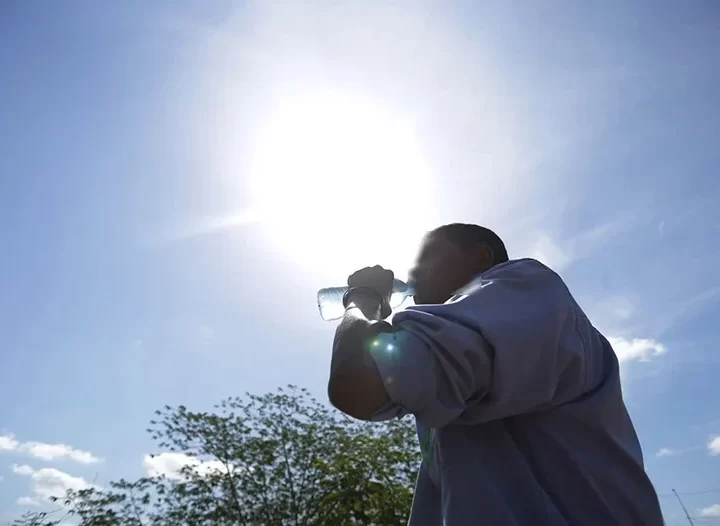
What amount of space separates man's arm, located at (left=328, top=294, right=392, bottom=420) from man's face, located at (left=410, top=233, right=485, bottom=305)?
45 cm

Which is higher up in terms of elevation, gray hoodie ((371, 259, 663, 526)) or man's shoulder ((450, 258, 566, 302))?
man's shoulder ((450, 258, 566, 302))

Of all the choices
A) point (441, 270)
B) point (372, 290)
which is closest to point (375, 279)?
point (372, 290)

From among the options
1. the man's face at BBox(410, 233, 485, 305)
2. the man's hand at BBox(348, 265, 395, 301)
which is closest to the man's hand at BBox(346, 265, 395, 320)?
the man's hand at BBox(348, 265, 395, 301)

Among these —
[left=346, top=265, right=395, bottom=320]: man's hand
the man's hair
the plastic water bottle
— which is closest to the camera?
[left=346, top=265, right=395, bottom=320]: man's hand

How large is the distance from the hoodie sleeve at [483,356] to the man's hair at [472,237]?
18.9 inches

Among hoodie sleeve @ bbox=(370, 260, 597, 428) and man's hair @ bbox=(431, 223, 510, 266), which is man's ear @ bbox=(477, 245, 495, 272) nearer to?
man's hair @ bbox=(431, 223, 510, 266)

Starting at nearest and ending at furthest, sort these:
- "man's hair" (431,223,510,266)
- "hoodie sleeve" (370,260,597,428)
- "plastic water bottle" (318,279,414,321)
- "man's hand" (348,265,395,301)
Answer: "hoodie sleeve" (370,260,597,428)
"man's hand" (348,265,395,301)
"man's hair" (431,223,510,266)
"plastic water bottle" (318,279,414,321)

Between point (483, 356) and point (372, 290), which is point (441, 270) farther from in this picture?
point (483, 356)

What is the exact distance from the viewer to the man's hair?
1.72 m

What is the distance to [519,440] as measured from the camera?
4.04 ft

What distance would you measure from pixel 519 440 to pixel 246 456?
50.0 feet

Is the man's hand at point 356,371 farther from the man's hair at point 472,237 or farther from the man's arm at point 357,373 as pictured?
the man's hair at point 472,237

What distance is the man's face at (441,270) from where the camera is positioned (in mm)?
1613

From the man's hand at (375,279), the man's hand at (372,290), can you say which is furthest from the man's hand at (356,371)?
the man's hand at (375,279)
